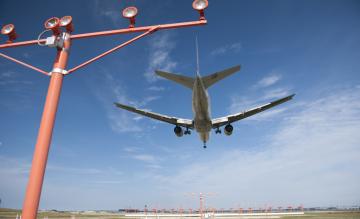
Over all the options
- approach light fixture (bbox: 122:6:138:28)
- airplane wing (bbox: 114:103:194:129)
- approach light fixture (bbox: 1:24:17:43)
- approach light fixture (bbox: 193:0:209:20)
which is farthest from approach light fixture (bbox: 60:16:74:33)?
airplane wing (bbox: 114:103:194:129)

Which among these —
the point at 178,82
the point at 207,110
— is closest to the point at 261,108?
the point at 207,110

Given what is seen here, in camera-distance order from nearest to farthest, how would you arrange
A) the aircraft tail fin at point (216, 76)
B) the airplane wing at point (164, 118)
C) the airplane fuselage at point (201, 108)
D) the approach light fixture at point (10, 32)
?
the approach light fixture at point (10, 32), the aircraft tail fin at point (216, 76), the airplane fuselage at point (201, 108), the airplane wing at point (164, 118)

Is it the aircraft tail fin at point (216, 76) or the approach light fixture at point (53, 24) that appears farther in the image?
the aircraft tail fin at point (216, 76)

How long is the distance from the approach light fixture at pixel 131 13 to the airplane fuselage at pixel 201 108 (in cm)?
1742

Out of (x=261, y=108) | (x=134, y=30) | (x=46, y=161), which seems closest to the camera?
(x=46, y=161)

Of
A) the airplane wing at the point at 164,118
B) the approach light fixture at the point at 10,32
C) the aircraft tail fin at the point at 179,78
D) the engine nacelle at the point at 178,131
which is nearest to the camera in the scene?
the approach light fixture at the point at 10,32

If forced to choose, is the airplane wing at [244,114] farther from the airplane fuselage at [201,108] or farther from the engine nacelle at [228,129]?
the airplane fuselage at [201,108]

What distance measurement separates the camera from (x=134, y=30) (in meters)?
7.21

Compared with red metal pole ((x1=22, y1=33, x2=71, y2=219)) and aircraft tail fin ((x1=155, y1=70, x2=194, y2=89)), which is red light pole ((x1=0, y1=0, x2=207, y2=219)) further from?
aircraft tail fin ((x1=155, y1=70, x2=194, y2=89))

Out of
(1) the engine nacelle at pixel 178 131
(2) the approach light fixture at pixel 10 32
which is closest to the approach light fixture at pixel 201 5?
(2) the approach light fixture at pixel 10 32

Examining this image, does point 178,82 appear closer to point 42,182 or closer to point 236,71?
point 236,71

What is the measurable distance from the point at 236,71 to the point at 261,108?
26.9ft

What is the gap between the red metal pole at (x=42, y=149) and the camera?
5.35m

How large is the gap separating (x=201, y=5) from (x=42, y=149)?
569 cm
